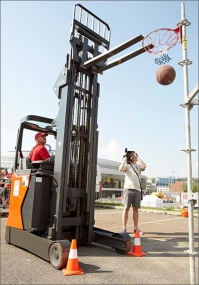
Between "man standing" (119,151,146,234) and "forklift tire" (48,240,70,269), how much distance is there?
2173 mm

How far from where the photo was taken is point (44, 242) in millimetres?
4086

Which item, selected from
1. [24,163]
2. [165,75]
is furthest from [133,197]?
[165,75]

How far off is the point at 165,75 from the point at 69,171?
2.57 m

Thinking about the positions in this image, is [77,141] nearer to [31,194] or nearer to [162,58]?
[31,194]

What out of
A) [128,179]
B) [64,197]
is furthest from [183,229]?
[64,197]

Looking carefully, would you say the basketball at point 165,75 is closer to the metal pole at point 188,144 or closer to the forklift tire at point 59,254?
the metal pole at point 188,144

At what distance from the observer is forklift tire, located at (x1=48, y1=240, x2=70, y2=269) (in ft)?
11.8

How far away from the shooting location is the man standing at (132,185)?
5781 mm

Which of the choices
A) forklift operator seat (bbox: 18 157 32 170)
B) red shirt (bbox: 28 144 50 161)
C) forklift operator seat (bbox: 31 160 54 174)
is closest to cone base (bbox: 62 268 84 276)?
forklift operator seat (bbox: 31 160 54 174)

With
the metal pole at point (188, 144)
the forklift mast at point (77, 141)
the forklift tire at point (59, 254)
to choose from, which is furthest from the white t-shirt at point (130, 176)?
the metal pole at point (188, 144)

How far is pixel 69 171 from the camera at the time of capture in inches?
192

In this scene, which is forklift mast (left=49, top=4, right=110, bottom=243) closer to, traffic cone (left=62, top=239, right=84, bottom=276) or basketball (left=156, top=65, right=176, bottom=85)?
traffic cone (left=62, top=239, right=84, bottom=276)

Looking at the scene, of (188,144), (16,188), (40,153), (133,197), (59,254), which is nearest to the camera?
(188,144)

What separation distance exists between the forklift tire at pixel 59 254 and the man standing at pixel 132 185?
2.17m
